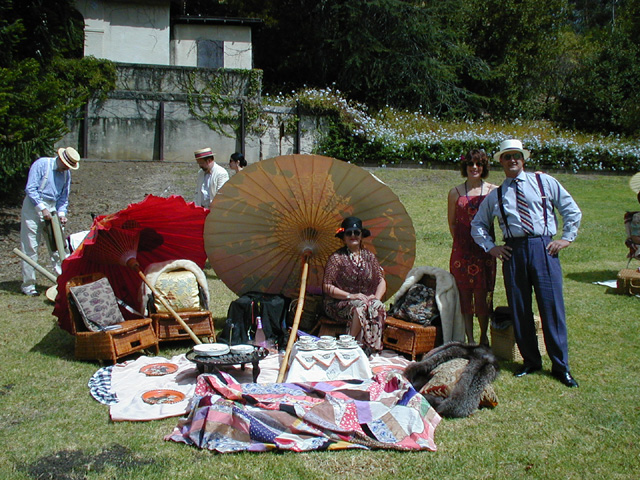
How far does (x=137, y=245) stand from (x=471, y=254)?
3.37m

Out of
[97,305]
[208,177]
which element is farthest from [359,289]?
[208,177]

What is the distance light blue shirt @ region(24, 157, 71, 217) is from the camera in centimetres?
775

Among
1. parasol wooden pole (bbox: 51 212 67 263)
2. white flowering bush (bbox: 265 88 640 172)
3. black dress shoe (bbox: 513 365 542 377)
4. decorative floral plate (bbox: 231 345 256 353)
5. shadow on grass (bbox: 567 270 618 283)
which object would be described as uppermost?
white flowering bush (bbox: 265 88 640 172)

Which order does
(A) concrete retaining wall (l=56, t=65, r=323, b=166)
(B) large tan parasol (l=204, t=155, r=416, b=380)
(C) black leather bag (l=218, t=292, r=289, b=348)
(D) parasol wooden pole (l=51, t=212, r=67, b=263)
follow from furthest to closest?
(A) concrete retaining wall (l=56, t=65, r=323, b=166) → (D) parasol wooden pole (l=51, t=212, r=67, b=263) → (C) black leather bag (l=218, t=292, r=289, b=348) → (B) large tan parasol (l=204, t=155, r=416, b=380)

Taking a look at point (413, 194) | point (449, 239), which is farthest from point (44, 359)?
point (413, 194)

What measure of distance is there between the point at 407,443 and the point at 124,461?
1710 millimetres

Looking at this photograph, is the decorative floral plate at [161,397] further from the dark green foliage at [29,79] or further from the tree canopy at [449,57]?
the tree canopy at [449,57]

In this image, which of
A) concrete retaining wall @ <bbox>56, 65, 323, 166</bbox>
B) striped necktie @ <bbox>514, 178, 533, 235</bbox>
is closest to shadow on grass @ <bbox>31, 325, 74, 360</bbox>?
striped necktie @ <bbox>514, 178, 533, 235</bbox>

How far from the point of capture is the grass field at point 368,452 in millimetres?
3621

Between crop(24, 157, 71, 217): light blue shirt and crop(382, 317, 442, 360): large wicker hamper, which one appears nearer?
crop(382, 317, 442, 360): large wicker hamper

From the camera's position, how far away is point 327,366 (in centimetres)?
501

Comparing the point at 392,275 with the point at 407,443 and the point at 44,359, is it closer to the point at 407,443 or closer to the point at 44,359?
the point at 407,443

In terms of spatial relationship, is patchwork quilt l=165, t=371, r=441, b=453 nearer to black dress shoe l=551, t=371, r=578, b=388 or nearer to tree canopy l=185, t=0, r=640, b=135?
black dress shoe l=551, t=371, r=578, b=388

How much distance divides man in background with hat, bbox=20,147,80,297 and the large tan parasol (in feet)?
9.39
